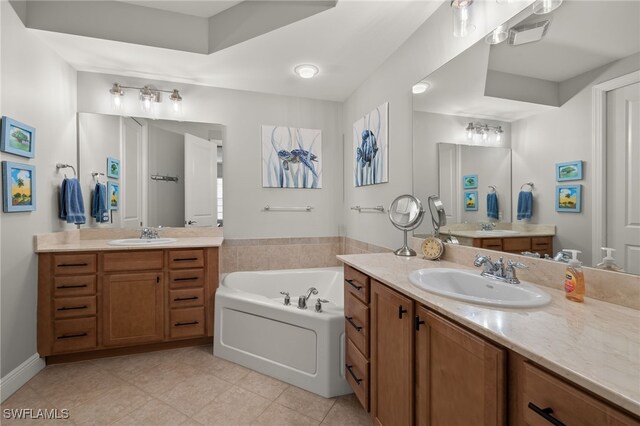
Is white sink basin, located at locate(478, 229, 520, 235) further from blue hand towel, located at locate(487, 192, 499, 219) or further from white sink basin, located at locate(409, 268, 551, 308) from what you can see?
white sink basin, located at locate(409, 268, 551, 308)

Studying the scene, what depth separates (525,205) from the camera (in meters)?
1.38

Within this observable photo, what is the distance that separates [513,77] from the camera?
140 cm

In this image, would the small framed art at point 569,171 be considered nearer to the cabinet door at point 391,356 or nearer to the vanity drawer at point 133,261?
the cabinet door at point 391,356

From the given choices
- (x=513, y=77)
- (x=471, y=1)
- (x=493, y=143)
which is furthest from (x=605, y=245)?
(x=471, y=1)

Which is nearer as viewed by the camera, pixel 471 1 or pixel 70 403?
pixel 471 1

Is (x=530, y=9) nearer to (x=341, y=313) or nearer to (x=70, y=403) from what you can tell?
(x=341, y=313)

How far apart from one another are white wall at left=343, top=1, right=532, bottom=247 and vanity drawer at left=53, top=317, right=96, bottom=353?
8.07 feet

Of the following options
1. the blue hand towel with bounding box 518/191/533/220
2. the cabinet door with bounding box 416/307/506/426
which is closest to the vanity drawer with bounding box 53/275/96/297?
the cabinet door with bounding box 416/307/506/426

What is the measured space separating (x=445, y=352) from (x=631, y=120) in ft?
3.29

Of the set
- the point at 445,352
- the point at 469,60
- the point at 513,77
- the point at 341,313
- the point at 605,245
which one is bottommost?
the point at 341,313

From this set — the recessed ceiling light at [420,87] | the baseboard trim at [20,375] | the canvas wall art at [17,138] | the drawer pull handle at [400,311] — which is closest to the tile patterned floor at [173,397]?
the baseboard trim at [20,375]

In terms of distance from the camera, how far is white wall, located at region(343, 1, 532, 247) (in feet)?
5.39

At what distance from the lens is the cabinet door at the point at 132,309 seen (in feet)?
7.69

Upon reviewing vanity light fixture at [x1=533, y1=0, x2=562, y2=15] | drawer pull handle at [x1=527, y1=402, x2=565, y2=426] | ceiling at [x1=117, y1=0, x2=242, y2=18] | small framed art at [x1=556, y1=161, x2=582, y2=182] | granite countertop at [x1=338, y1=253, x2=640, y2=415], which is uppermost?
ceiling at [x1=117, y1=0, x2=242, y2=18]
